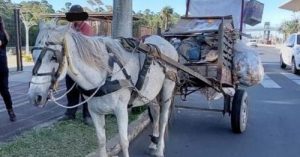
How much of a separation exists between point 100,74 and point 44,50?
825mm

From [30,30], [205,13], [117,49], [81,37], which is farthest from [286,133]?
[30,30]

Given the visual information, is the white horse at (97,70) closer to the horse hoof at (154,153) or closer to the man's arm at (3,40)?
the horse hoof at (154,153)

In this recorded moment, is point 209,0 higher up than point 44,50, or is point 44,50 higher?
point 209,0

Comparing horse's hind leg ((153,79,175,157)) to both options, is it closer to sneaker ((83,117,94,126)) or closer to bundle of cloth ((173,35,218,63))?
bundle of cloth ((173,35,218,63))

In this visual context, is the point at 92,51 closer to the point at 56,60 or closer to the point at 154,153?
the point at 56,60

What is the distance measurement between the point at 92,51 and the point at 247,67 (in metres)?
3.80

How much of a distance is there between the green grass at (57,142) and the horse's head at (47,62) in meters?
2.00

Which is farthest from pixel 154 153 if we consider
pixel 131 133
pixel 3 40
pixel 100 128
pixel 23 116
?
pixel 3 40

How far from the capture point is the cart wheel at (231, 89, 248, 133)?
7.51 meters

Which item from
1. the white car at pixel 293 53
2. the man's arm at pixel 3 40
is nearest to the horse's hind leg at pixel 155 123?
the man's arm at pixel 3 40

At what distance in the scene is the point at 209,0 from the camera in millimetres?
9641

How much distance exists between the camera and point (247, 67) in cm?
756

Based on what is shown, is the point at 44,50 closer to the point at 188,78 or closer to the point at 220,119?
the point at 188,78

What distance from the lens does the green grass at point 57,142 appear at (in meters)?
5.73
